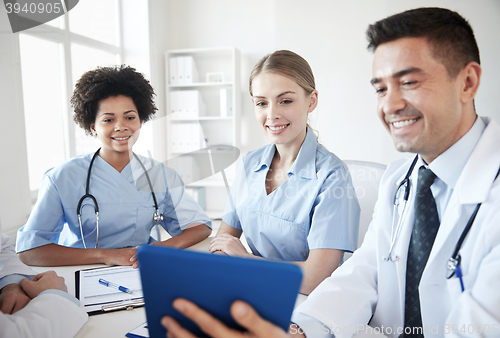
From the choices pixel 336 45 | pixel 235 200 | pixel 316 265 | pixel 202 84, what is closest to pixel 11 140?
pixel 235 200

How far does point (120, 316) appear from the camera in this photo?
34.6 inches

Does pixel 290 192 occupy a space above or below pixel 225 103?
below

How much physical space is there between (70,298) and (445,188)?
95 centimetres

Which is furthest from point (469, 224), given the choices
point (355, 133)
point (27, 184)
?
point (355, 133)

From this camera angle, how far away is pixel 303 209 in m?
1.23

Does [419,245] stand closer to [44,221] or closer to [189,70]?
[44,221]

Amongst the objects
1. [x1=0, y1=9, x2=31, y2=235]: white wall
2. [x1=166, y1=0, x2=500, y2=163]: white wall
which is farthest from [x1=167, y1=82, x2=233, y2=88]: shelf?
[x1=0, y1=9, x2=31, y2=235]: white wall

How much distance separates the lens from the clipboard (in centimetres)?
92

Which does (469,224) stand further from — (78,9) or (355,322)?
(78,9)

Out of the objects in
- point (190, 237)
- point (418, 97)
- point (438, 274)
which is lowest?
point (190, 237)

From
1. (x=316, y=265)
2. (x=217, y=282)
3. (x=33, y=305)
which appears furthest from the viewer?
(x=316, y=265)

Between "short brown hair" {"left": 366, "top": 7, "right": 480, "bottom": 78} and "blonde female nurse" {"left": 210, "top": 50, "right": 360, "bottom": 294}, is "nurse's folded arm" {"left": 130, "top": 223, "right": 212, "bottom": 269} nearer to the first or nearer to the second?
"blonde female nurse" {"left": 210, "top": 50, "right": 360, "bottom": 294}

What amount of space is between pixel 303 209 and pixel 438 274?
0.50 metres

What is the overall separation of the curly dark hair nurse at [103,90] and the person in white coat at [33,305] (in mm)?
801
